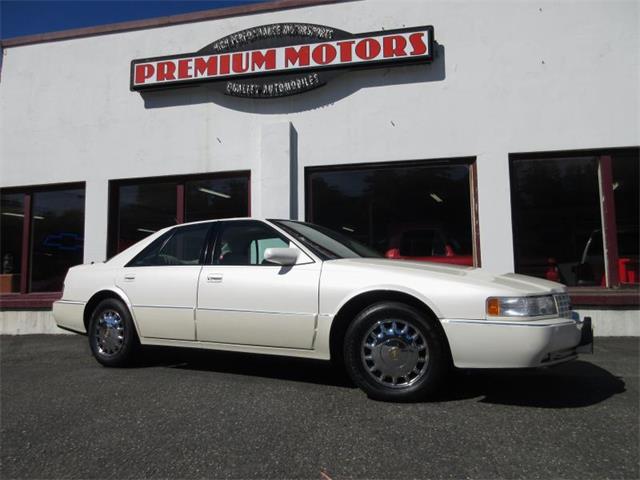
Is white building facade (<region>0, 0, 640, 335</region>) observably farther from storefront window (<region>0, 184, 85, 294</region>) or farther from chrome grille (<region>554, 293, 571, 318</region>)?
chrome grille (<region>554, 293, 571, 318</region>)

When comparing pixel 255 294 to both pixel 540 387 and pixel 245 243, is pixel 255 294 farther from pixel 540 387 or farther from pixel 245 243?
pixel 540 387

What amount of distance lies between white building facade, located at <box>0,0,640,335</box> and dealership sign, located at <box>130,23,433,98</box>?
13cm

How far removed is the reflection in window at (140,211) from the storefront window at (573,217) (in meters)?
5.79

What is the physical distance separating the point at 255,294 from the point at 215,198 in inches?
184

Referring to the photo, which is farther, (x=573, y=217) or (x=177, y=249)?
(x=573, y=217)

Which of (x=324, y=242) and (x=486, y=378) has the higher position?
(x=324, y=242)

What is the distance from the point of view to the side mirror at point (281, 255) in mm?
3658

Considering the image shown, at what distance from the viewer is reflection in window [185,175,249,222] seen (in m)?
7.96

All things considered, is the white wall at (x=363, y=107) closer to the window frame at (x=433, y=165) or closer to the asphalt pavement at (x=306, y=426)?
the window frame at (x=433, y=165)

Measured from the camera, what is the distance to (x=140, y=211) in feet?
27.6

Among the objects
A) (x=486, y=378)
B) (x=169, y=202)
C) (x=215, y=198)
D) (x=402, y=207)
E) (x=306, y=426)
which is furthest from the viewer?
(x=169, y=202)

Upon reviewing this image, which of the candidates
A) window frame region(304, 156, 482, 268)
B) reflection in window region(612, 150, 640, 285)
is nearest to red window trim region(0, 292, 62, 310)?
window frame region(304, 156, 482, 268)

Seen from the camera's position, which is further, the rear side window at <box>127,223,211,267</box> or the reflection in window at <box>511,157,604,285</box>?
the reflection in window at <box>511,157,604,285</box>

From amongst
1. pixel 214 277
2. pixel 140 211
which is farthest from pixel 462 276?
pixel 140 211
